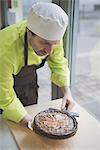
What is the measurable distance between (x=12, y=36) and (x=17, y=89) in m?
0.33

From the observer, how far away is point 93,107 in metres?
1.50

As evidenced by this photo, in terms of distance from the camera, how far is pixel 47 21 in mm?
875

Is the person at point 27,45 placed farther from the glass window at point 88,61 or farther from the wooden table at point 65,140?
the glass window at point 88,61

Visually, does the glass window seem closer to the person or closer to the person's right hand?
the person

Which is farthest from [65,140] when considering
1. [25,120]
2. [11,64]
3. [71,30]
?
[71,30]

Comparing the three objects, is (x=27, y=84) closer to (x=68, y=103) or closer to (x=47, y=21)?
(x=68, y=103)

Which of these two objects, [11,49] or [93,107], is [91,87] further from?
[11,49]

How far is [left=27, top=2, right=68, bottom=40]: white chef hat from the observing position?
0.87 metres

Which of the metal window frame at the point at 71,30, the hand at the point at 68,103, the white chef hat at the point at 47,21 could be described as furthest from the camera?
the metal window frame at the point at 71,30

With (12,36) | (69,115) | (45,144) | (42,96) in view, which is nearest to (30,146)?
(45,144)

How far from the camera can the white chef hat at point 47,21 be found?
0.87m

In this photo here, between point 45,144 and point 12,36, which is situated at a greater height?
point 12,36

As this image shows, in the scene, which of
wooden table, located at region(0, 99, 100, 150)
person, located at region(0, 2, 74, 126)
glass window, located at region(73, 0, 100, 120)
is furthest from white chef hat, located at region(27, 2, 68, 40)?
glass window, located at region(73, 0, 100, 120)

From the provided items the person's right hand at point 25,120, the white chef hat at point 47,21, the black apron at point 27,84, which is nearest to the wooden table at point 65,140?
the person's right hand at point 25,120
